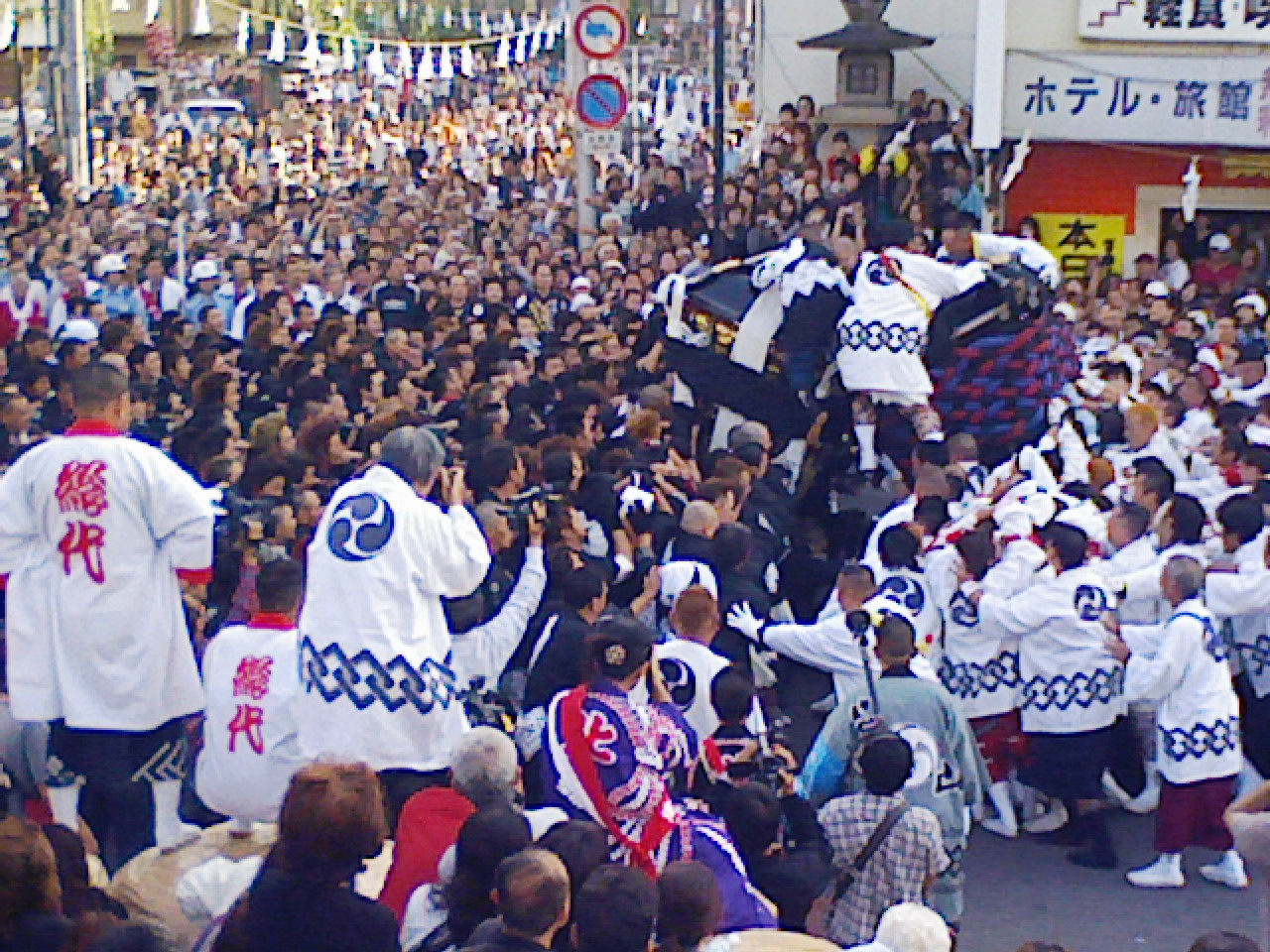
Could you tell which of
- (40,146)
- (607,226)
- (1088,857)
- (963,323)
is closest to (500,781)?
(1088,857)

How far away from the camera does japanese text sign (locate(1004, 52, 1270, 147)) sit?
52.0ft

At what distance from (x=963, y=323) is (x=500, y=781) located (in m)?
6.12

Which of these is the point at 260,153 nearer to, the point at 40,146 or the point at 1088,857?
the point at 40,146

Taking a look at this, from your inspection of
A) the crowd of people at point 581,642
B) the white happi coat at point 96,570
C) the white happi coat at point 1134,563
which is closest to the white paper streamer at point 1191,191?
the crowd of people at point 581,642

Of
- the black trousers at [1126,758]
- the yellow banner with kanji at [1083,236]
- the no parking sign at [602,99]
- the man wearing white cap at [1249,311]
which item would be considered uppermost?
the no parking sign at [602,99]

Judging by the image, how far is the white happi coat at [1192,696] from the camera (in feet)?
22.9

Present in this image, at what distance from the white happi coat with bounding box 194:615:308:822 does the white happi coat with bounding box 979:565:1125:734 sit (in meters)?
2.77

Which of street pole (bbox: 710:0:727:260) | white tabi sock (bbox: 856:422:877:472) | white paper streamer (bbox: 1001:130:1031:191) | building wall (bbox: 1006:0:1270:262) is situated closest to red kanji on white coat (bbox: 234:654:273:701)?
white tabi sock (bbox: 856:422:877:472)

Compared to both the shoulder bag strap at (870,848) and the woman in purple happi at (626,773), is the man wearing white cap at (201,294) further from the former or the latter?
the shoulder bag strap at (870,848)

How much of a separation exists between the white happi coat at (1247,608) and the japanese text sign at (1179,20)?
9.25m

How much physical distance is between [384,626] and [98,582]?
942 millimetres

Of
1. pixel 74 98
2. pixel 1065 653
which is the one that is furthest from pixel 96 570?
pixel 74 98

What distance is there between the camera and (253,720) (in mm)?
5734

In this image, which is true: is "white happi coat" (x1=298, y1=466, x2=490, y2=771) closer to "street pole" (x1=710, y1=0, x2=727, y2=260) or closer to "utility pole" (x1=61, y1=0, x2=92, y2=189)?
"street pole" (x1=710, y1=0, x2=727, y2=260)
